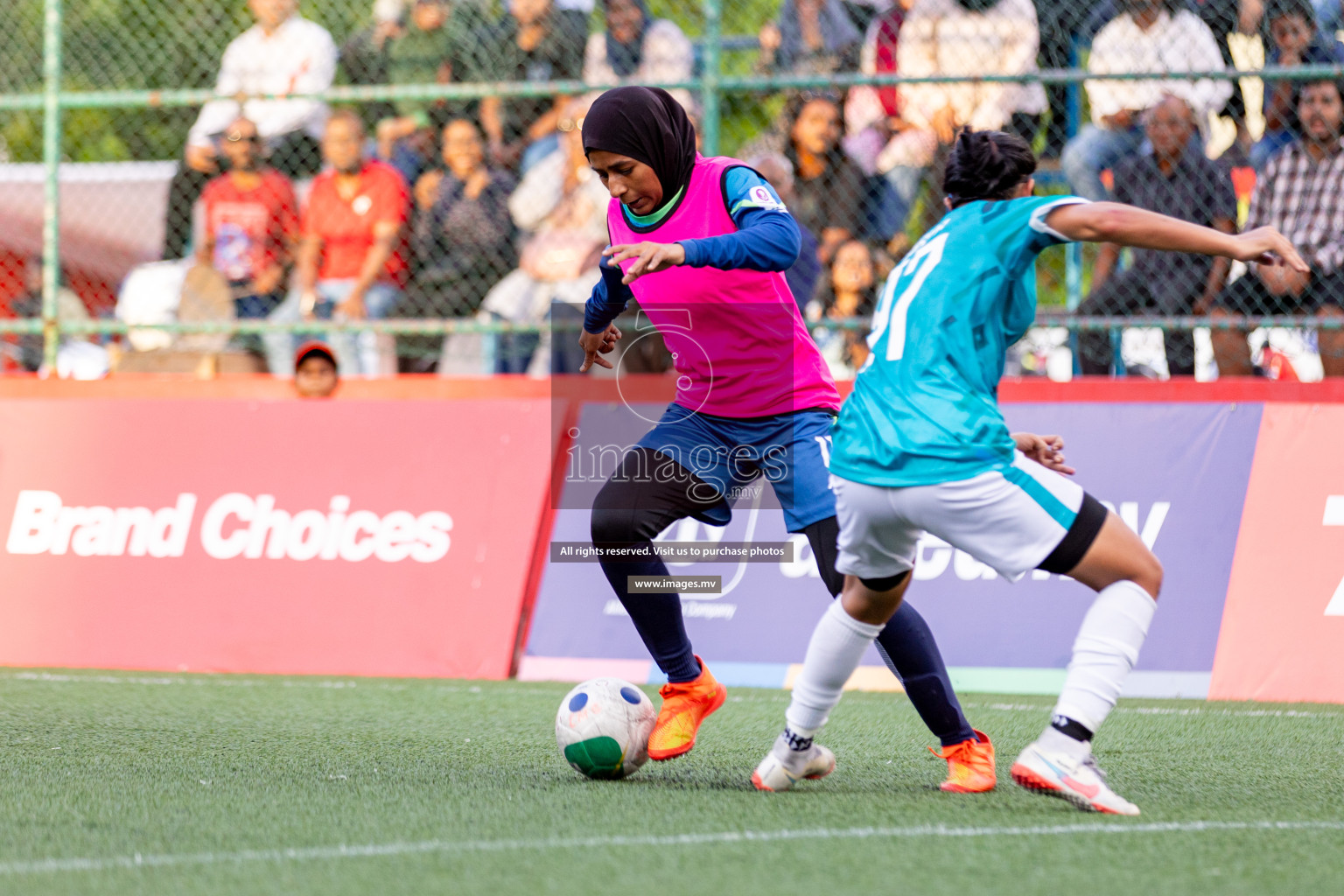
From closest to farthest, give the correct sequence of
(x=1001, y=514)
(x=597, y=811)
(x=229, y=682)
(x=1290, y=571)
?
1. (x=1001, y=514)
2. (x=597, y=811)
3. (x=1290, y=571)
4. (x=229, y=682)

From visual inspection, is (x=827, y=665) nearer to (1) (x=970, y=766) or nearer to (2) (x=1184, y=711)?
(1) (x=970, y=766)

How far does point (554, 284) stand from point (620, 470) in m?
4.44

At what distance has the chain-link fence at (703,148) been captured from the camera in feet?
26.3

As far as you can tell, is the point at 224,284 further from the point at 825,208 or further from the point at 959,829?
the point at 959,829

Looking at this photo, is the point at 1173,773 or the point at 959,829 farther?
the point at 1173,773

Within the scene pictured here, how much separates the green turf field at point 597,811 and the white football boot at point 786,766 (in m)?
0.06

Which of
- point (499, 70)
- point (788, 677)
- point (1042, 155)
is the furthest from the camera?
point (499, 70)

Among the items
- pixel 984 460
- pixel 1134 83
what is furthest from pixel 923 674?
pixel 1134 83

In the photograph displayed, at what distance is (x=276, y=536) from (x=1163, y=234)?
541 centimetres

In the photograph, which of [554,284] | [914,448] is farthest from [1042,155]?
[914,448]

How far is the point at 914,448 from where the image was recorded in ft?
12.5

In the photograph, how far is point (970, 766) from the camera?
4.37 m

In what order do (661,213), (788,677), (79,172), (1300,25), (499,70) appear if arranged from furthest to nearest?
(79,172), (499,70), (1300,25), (788,677), (661,213)

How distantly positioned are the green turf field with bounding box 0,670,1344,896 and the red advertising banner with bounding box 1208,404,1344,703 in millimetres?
628
